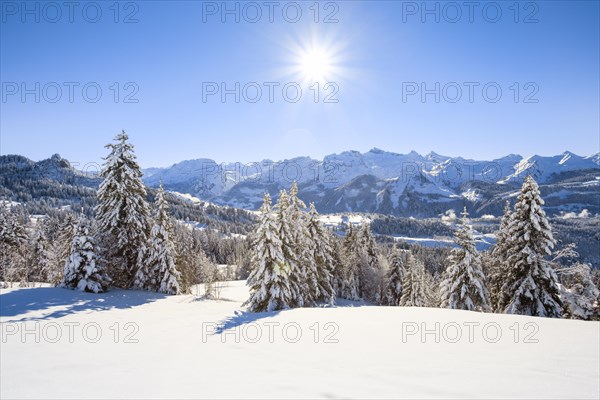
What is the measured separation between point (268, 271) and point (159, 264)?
8.67 metres

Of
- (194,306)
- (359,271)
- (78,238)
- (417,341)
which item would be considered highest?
(78,238)

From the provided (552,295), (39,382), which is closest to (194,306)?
(39,382)

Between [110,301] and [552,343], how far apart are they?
887 inches

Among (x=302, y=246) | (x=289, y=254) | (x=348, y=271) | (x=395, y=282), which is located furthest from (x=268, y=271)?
(x=395, y=282)

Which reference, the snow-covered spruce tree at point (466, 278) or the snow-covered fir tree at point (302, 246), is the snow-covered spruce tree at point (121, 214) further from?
the snow-covered spruce tree at point (466, 278)

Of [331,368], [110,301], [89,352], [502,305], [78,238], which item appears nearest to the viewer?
[331,368]

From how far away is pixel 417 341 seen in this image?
11078 mm

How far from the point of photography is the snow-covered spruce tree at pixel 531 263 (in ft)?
74.0

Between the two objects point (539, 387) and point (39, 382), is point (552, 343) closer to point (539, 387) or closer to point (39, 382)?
point (539, 387)

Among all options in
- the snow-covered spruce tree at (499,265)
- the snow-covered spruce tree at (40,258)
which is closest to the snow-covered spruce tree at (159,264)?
the snow-covered spruce tree at (499,265)

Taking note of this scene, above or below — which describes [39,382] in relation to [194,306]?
above

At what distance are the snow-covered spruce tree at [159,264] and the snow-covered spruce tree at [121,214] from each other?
2.70 ft

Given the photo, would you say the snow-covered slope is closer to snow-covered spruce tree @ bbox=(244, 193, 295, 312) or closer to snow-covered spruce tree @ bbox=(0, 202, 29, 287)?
snow-covered spruce tree @ bbox=(244, 193, 295, 312)

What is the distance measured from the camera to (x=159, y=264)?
82.6 feet
